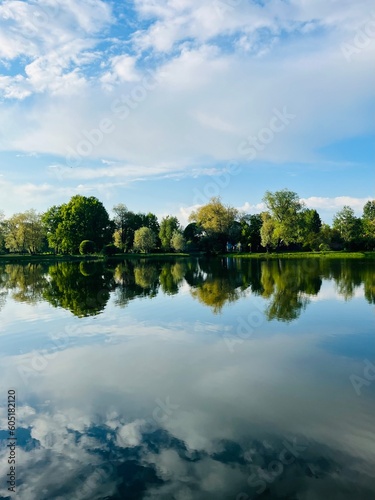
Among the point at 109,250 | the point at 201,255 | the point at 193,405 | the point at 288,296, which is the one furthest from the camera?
the point at 109,250

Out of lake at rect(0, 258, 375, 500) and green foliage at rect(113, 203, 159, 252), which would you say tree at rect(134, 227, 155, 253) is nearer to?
green foliage at rect(113, 203, 159, 252)

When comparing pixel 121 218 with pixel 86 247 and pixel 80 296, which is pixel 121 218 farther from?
pixel 80 296

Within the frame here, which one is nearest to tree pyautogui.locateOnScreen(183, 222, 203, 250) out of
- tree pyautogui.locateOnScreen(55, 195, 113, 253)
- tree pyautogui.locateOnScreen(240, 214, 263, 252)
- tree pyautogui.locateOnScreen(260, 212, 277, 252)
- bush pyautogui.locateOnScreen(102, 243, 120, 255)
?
tree pyautogui.locateOnScreen(240, 214, 263, 252)

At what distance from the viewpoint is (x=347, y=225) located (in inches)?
3558

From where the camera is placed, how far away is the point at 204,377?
33.8ft

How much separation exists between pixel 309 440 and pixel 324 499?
1.56 meters

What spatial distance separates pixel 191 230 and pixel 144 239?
40.6 ft

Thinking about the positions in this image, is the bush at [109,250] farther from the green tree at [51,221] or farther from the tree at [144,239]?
the green tree at [51,221]

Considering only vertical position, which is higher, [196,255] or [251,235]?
[251,235]

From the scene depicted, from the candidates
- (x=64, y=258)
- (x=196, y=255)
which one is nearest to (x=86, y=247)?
(x=64, y=258)

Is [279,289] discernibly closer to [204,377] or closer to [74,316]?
[74,316]

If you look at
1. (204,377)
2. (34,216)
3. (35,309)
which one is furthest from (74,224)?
(204,377)

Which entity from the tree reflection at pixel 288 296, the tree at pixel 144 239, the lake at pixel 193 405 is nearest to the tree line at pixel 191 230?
the tree at pixel 144 239

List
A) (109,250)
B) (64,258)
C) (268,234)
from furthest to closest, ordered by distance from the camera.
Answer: (109,250)
(64,258)
(268,234)
